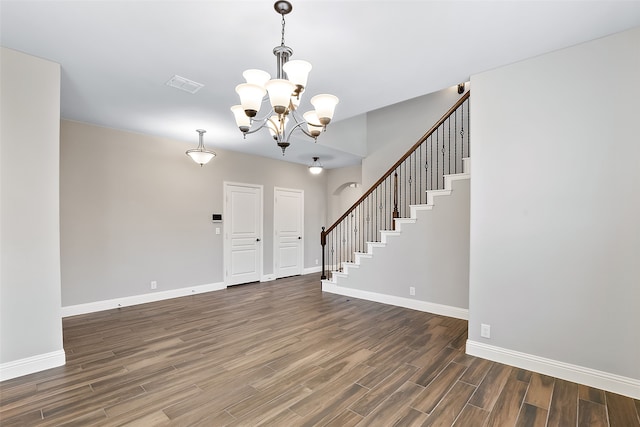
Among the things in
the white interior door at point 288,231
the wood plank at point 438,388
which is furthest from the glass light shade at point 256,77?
the white interior door at point 288,231

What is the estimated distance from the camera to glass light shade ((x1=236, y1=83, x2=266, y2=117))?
2070mm

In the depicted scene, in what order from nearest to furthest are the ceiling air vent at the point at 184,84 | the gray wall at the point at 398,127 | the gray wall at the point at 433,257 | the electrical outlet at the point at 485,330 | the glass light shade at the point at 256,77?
1. the glass light shade at the point at 256,77
2. the electrical outlet at the point at 485,330
3. the ceiling air vent at the point at 184,84
4. the gray wall at the point at 433,257
5. the gray wall at the point at 398,127

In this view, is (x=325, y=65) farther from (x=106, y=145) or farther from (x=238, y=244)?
(x=238, y=244)

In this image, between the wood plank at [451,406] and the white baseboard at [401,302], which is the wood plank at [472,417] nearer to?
the wood plank at [451,406]

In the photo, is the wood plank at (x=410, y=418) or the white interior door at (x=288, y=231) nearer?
the wood plank at (x=410, y=418)

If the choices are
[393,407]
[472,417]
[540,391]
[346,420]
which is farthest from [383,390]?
[540,391]

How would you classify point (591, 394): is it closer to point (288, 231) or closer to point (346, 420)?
point (346, 420)

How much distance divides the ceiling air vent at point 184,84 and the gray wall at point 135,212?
5.40ft

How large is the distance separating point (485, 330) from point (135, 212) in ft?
17.3

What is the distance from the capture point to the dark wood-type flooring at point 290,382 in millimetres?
2096

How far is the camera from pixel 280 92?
1970 mm

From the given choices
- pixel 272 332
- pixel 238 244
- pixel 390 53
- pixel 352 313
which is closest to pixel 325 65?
pixel 390 53

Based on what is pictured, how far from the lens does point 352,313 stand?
4449mm

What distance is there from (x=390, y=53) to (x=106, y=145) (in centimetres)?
451
